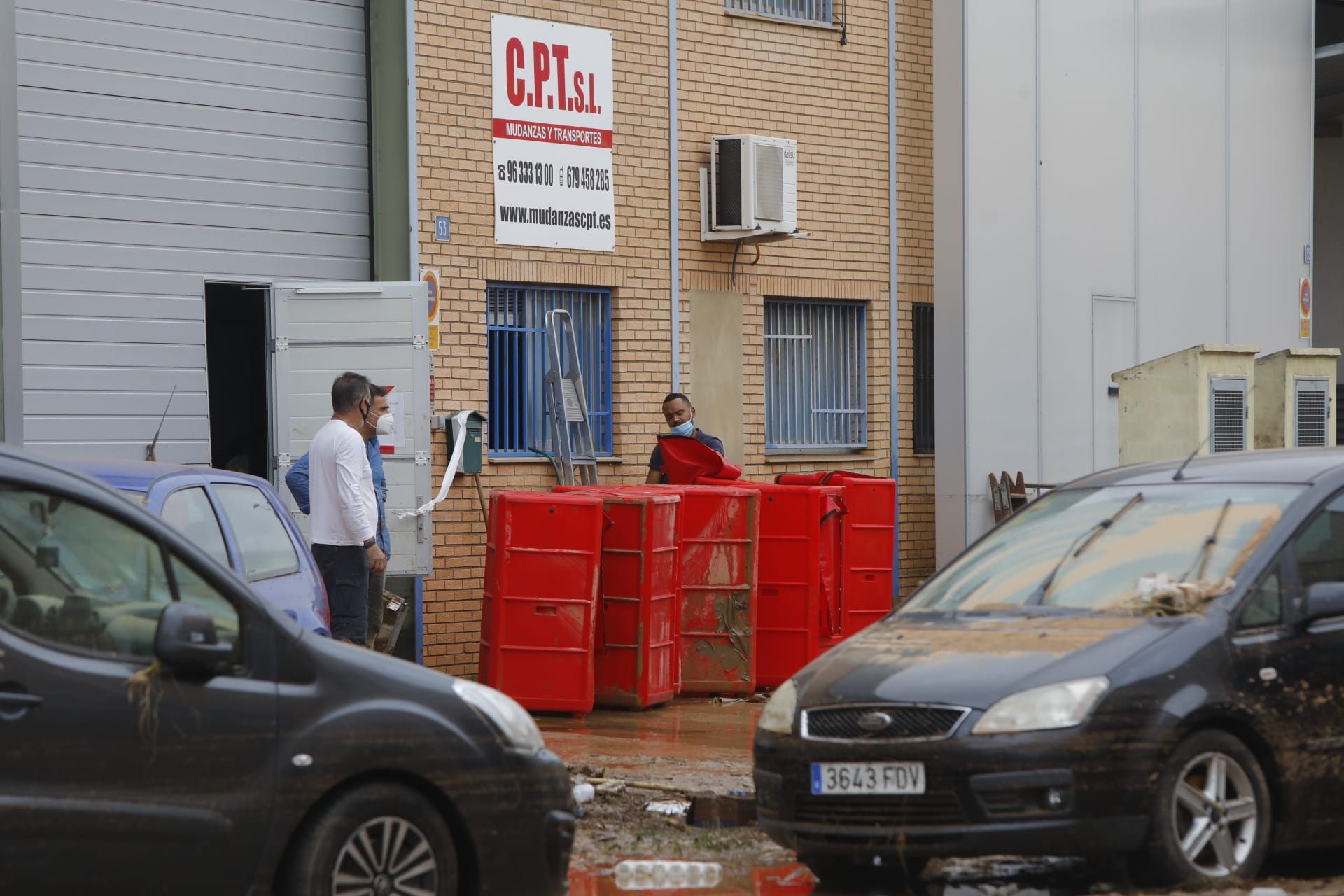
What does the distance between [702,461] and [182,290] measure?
3854 millimetres

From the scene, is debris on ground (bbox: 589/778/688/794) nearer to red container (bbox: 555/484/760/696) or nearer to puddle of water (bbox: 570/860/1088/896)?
puddle of water (bbox: 570/860/1088/896)

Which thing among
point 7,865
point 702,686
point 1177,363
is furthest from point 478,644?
point 7,865

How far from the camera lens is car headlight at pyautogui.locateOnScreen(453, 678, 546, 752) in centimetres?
584

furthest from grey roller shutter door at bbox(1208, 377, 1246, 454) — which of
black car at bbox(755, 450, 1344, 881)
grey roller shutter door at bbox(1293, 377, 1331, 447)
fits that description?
black car at bbox(755, 450, 1344, 881)

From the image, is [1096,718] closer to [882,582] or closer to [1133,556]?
[1133,556]

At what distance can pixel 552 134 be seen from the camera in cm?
1484

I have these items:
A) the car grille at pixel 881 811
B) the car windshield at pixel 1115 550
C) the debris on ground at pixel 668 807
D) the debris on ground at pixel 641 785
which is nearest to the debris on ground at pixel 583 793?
the debris on ground at pixel 641 785

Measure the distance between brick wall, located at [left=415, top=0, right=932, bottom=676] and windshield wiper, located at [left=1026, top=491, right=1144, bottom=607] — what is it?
7.36 metres

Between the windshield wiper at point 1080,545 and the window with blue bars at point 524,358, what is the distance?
24.9 ft

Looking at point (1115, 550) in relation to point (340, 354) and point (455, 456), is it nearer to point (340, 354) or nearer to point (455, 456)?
point (340, 354)

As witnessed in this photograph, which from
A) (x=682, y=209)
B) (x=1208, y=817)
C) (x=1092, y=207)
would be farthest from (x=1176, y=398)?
(x=1208, y=817)

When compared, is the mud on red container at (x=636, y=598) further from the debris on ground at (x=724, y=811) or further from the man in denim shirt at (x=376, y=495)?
the debris on ground at (x=724, y=811)

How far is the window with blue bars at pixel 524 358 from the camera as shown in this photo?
48.0 feet

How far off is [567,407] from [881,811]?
843 cm
